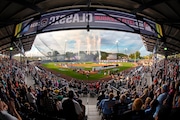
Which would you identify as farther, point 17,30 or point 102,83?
point 102,83

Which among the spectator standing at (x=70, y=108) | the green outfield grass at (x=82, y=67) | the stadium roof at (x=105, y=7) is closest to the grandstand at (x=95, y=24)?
the stadium roof at (x=105, y=7)

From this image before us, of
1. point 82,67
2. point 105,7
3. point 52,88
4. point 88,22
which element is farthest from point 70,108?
point 82,67

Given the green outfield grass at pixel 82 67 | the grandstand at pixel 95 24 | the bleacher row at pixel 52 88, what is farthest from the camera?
the green outfield grass at pixel 82 67

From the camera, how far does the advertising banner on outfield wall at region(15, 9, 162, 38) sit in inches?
549

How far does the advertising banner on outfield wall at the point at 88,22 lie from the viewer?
45.7 feet

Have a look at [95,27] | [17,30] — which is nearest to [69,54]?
[95,27]

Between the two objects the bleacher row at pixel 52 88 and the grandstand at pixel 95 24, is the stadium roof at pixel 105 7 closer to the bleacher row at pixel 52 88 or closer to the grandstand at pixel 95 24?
the grandstand at pixel 95 24

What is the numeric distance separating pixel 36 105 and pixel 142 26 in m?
8.78

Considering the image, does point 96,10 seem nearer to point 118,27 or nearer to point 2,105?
point 118,27

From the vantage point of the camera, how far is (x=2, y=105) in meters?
3.77

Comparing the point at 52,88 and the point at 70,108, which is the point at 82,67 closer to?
the point at 52,88

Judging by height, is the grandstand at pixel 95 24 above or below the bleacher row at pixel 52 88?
above

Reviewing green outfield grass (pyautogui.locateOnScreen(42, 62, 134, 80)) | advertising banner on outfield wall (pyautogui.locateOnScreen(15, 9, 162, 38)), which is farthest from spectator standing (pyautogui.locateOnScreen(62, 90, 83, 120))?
green outfield grass (pyautogui.locateOnScreen(42, 62, 134, 80))

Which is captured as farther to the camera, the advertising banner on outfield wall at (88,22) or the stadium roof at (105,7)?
the advertising banner on outfield wall at (88,22)
